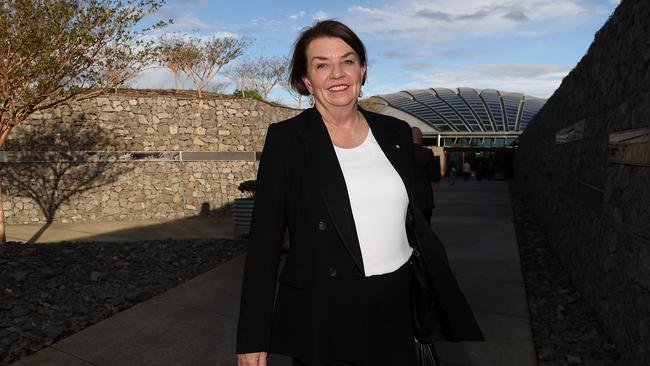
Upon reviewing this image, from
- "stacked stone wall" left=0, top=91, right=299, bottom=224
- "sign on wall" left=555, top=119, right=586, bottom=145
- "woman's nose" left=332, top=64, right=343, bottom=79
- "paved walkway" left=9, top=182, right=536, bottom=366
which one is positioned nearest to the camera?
"woman's nose" left=332, top=64, right=343, bottom=79

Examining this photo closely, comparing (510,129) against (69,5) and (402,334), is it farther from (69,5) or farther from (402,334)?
(402,334)

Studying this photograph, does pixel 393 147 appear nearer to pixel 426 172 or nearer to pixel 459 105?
pixel 426 172

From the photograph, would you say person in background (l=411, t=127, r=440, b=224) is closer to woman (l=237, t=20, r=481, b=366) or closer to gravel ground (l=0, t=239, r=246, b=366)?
woman (l=237, t=20, r=481, b=366)

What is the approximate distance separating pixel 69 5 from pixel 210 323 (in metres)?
5.42

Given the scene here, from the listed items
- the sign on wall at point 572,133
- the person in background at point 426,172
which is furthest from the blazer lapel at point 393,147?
the sign on wall at point 572,133

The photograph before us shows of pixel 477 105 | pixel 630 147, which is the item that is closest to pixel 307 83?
pixel 630 147

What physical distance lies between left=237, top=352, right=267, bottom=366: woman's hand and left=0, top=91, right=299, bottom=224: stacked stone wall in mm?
12082

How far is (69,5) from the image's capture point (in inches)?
273

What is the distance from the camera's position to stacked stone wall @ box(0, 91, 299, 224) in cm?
1215

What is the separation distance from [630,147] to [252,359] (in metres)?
3.40

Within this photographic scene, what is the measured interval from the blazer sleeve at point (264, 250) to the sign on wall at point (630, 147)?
2.75 metres

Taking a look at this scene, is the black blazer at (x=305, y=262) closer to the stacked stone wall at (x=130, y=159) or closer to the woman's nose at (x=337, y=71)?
the woman's nose at (x=337, y=71)

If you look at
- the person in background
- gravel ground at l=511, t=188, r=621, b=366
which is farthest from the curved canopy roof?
the person in background

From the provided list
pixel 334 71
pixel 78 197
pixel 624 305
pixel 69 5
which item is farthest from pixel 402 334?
pixel 78 197
